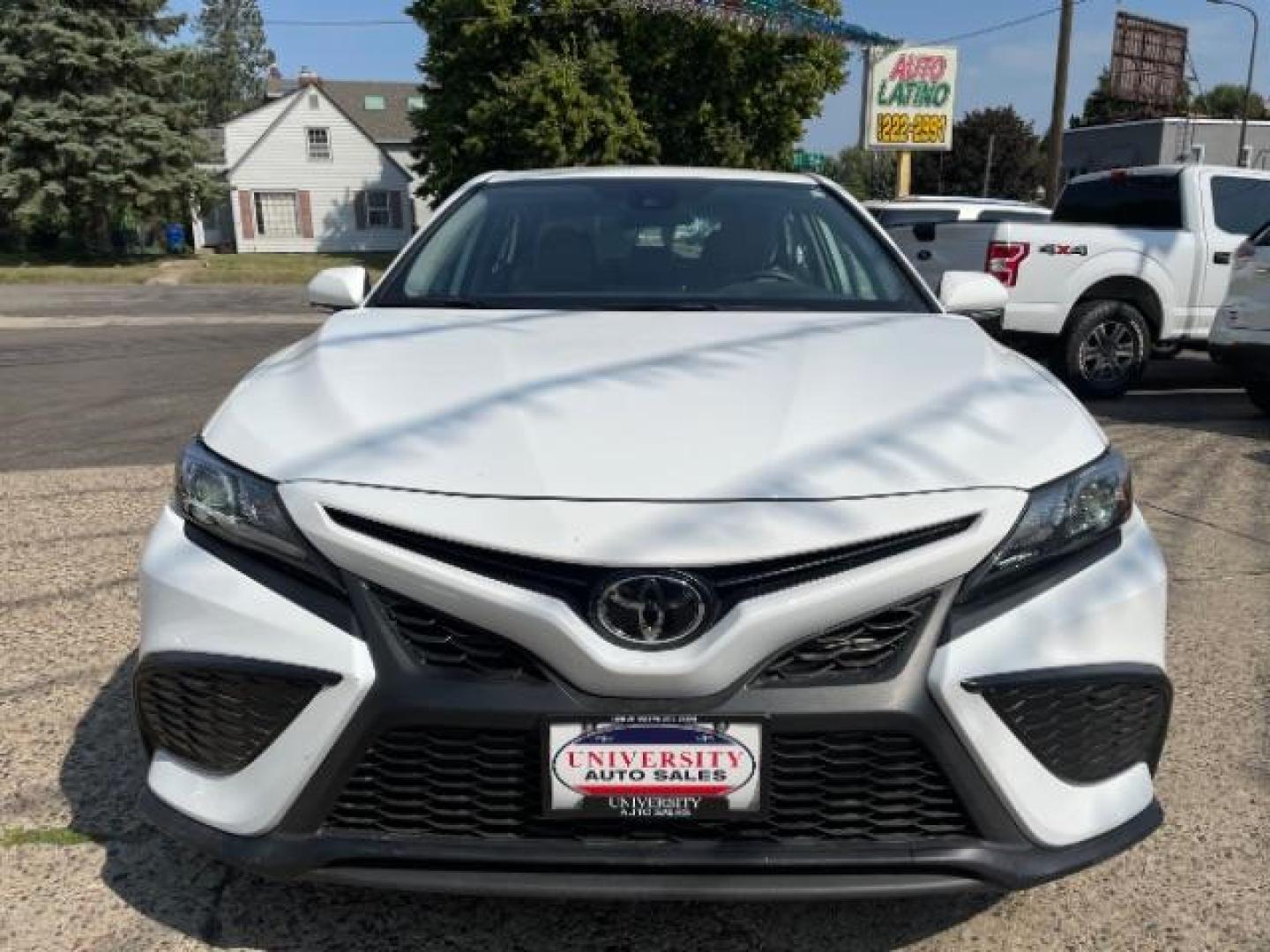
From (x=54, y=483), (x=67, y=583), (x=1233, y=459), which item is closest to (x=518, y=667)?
(x=67, y=583)

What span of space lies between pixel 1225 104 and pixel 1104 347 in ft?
270

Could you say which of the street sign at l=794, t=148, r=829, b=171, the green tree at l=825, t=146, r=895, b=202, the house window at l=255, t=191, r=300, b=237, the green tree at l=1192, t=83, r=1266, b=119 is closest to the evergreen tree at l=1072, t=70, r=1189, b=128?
the green tree at l=1192, t=83, r=1266, b=119

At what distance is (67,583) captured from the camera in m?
4.25

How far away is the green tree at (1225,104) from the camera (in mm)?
70756

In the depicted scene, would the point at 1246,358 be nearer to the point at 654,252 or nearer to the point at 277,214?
the point at 654,252

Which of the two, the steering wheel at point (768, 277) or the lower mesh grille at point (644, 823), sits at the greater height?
the steering wheel at point (768, 277)

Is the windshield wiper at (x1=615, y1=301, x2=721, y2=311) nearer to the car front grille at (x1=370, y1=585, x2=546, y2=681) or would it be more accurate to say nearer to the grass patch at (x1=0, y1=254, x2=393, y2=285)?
the car front grille at (x1=370, y1=585, x2=546, y2=681)

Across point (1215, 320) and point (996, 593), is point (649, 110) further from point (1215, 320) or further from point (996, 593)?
point (996, 593)

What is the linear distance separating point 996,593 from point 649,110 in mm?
28537

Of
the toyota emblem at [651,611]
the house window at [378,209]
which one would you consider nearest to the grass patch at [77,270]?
the house window at [378,209]

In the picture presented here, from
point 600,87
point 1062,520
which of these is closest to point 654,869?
point 1062,520

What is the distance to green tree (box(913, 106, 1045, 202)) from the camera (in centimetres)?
5412

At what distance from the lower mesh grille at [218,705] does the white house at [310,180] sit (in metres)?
41.3

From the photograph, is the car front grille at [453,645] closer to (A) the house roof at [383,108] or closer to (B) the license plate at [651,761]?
(B) the license plate at [651,761]
